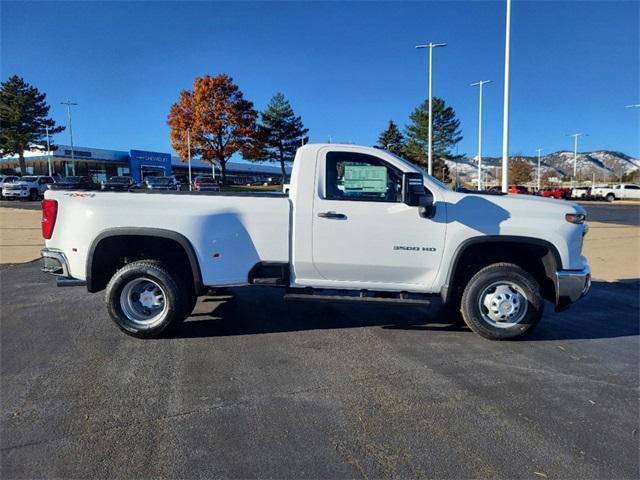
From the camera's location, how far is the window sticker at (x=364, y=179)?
4867mm

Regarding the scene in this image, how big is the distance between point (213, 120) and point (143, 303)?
164ft

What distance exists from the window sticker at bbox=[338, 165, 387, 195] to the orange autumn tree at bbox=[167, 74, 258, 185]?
5006cm

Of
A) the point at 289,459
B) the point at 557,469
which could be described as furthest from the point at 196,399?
the point at 557,469

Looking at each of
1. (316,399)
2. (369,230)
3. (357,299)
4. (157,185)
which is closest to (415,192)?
(369,230)

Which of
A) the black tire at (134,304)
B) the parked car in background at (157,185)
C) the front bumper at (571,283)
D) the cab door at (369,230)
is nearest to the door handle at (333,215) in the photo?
the cab door at (369,230)

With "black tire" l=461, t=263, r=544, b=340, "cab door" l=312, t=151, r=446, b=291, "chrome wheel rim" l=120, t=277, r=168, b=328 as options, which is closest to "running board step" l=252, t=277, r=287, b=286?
"cab door" l=312, t=151, r=446, b=291

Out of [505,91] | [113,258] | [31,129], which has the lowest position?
[113,258]

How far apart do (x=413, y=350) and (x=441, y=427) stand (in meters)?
1.53

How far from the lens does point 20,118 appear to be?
176 ft

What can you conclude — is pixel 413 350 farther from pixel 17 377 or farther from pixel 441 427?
pixel 17 377

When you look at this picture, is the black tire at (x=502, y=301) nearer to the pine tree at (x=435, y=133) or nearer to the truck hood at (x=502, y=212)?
the truck hood at (x=502, y=212)

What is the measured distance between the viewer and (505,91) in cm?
1594

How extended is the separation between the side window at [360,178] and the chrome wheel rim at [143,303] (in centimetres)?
218

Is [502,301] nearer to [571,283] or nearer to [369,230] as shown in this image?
[571,283]
